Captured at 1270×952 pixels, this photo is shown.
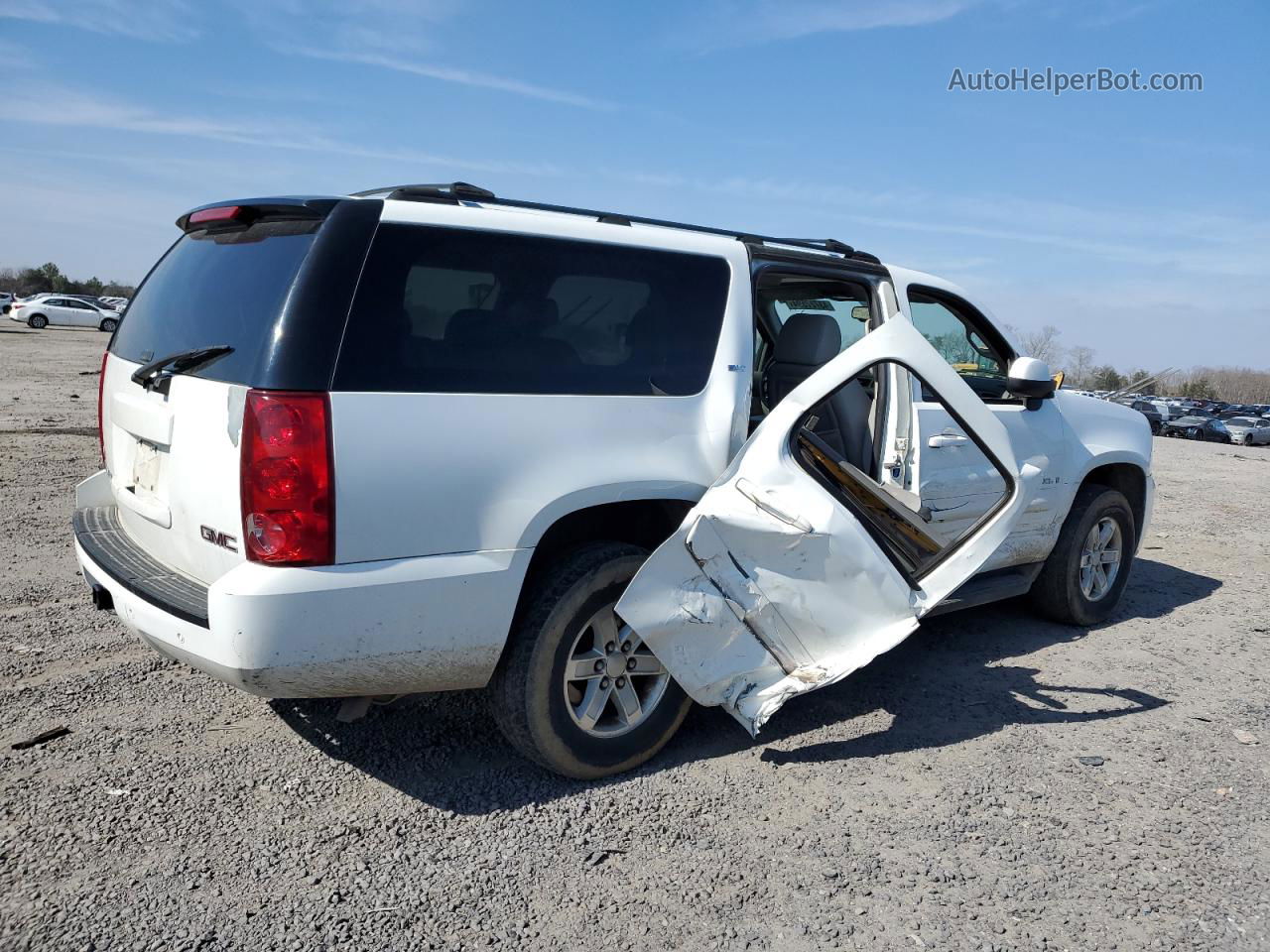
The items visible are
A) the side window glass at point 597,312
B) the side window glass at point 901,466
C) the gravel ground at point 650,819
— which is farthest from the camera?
the side window glass at point 901,466

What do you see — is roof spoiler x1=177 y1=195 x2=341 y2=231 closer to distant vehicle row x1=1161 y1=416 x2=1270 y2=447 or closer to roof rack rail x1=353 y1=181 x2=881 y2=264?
roof rack rail x1=353 y1=181 x2=881 y2=264

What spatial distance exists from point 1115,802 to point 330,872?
112 inches

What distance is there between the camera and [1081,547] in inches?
226

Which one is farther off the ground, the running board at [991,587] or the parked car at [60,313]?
the parked car at [60,313]

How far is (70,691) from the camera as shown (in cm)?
407

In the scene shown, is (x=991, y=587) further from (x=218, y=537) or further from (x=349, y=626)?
(x=218, y=537)

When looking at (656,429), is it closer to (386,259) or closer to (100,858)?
(386,259)

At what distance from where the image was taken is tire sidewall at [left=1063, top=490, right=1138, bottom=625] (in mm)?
5688

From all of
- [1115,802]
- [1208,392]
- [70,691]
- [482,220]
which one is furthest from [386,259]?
[1208,392]

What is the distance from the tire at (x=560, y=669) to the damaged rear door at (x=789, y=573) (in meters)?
0.14

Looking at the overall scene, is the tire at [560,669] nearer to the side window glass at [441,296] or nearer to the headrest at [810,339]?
the side window glass at [441,296]

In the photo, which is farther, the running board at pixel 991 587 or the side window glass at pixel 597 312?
the running board at pixel 991 587

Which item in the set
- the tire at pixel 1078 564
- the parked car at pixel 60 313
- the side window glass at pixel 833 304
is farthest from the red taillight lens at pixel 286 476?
the parked car at pixel 60 313

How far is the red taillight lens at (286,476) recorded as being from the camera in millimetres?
2842
